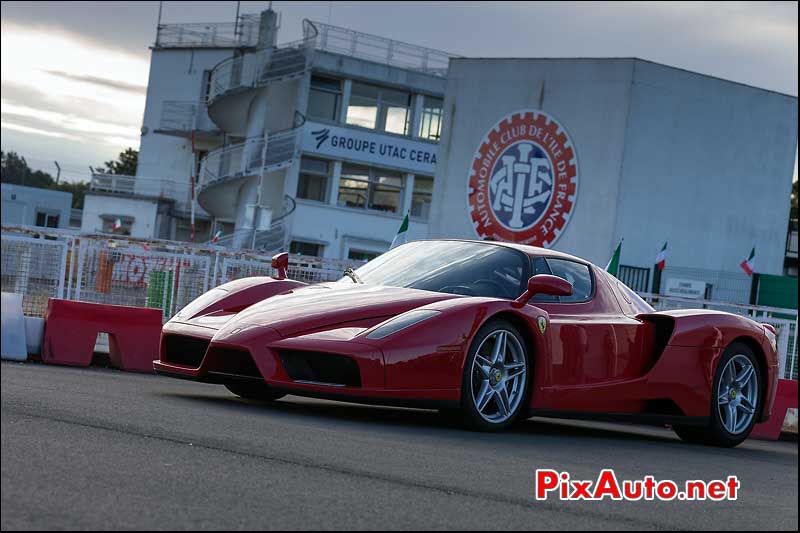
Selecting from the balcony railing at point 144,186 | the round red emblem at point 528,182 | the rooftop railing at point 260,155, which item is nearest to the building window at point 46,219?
the rooftop railing at point 260,155

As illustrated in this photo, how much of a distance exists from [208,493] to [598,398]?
458 cm

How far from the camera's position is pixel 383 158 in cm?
5125

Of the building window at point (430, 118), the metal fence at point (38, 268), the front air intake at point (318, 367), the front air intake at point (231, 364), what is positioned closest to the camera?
the front air intake at point (318, 367)

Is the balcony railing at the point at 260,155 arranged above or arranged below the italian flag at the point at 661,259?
above

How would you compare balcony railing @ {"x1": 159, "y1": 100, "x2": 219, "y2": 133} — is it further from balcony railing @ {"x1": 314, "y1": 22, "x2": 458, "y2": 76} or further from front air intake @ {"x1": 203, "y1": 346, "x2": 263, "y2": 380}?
front air intake @ {"x1": 203, "y1": 346, "x2": 263, "y2": 380}

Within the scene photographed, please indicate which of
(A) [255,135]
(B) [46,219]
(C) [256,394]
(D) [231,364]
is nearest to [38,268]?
(C) [256,394]

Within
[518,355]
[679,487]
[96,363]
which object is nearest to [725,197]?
[96,363]

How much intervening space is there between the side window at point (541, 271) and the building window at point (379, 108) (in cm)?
4267

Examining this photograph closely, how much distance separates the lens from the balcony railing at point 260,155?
48781mm

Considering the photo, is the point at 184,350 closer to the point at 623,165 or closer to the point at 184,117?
the point at 623,165

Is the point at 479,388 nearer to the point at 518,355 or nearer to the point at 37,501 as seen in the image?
the point at 518,355

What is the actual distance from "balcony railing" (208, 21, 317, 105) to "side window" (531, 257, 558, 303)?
40409 millimetres

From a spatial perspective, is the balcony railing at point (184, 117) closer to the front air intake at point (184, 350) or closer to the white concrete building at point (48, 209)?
the white concrete building at point (48, 209)

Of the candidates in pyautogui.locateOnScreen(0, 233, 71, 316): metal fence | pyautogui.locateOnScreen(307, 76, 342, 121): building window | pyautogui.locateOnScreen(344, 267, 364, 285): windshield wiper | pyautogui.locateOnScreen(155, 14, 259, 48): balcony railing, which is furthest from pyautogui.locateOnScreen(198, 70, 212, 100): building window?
pyautogui.locateOnScreen(344, 267, 364, 285): windshield wiper
